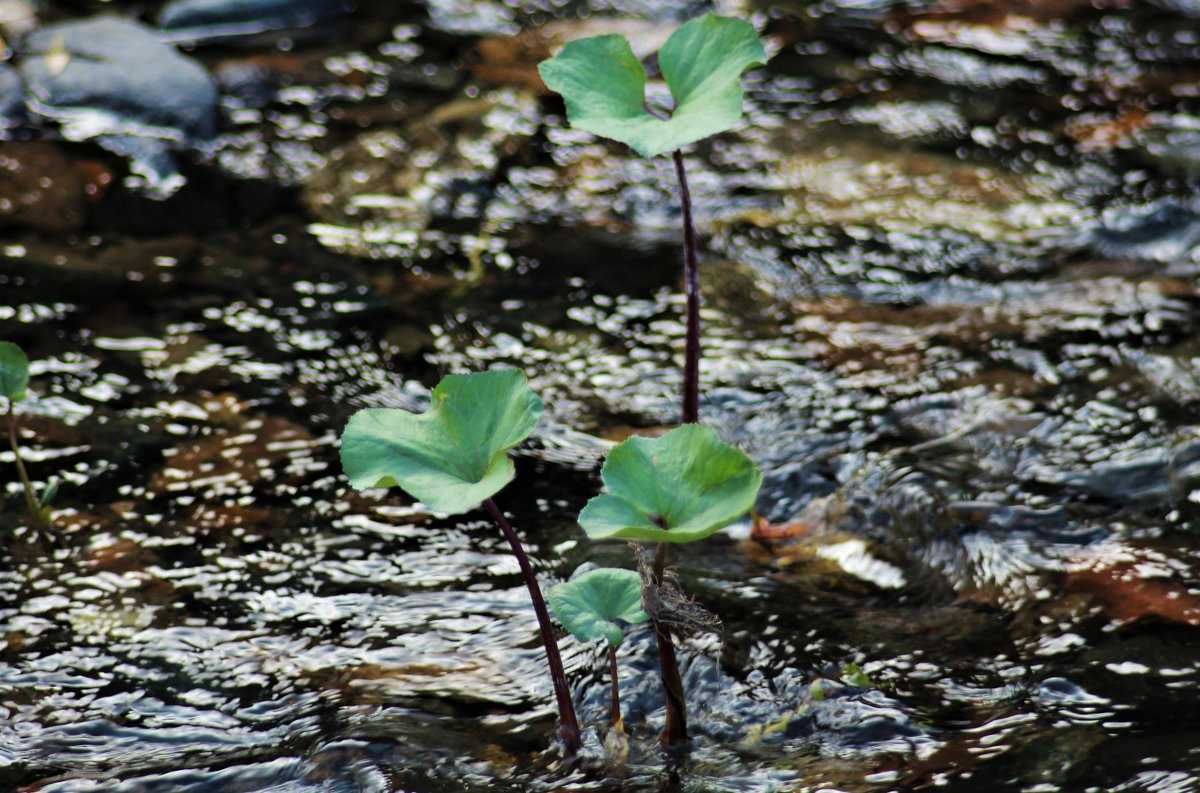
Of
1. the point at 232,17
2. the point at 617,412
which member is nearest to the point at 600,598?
the point at 617,412

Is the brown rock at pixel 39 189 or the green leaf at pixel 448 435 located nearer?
the green leaf at pixel 448 435

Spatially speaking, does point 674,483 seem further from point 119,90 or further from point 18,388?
point 119,90

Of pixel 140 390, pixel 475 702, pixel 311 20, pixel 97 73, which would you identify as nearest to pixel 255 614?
pixel 475 702

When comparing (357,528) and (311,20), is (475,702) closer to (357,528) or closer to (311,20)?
(357,528)

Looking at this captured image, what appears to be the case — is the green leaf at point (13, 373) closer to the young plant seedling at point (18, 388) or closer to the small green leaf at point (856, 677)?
the young plant seedling at point (18, 388)

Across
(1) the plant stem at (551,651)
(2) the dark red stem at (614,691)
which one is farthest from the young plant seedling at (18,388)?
(2) the dark red stem at (614,691)

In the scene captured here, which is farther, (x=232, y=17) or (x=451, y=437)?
(x=232, y=17)
